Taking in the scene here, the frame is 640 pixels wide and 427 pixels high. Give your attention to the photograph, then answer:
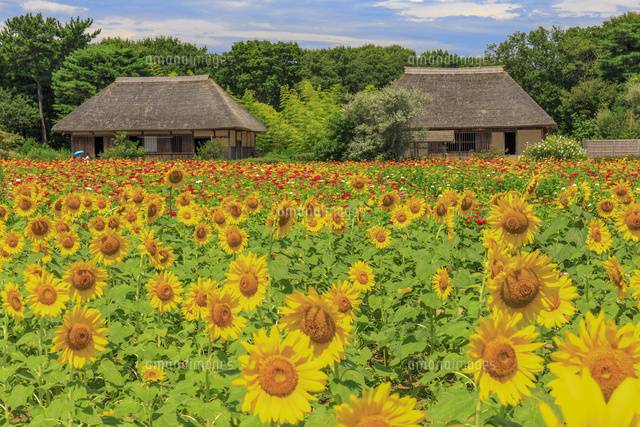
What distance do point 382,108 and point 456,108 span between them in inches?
585

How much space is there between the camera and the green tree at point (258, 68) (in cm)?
5675

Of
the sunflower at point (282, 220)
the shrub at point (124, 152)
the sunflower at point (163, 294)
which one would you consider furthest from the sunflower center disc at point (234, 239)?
the shrub at point (124, 152)

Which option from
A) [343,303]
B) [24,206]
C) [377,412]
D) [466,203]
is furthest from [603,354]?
[24,206]

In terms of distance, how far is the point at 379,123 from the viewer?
25.5 meters

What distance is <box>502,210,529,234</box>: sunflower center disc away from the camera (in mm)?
3564

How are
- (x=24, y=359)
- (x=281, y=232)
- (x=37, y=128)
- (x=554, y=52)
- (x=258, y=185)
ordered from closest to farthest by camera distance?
(x=24, y=359), (x=281, y=232), (x=258, y=185), (x=37, y=128), (x=554, y=52)

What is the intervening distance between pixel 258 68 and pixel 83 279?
180ft

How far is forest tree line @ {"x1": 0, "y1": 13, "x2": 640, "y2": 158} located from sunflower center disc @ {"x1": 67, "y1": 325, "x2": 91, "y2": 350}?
33.0m

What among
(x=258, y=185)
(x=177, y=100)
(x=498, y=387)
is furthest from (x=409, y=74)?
(x=498, y=387)

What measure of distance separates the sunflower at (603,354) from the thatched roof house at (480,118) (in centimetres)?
3484

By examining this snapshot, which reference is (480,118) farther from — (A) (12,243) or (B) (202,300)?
(B) (202,300)

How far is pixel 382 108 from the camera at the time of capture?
2569cm

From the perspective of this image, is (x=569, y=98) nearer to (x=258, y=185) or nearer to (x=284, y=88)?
(x=284, y=88)

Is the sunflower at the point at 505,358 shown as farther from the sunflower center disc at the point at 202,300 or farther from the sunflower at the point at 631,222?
the sunflower at the point at 631,222
